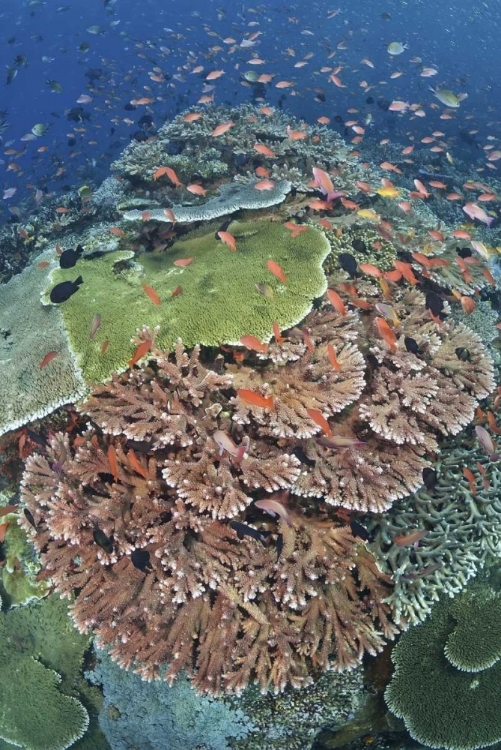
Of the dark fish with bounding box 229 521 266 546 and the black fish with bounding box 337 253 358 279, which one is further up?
the black fish with bounding box 337 253 358 279

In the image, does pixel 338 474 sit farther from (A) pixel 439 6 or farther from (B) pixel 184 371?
(A) pixel 439 6

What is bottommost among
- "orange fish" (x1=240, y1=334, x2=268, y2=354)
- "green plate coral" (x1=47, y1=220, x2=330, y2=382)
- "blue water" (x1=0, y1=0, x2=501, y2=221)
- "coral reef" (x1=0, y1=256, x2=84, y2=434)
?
"blue water" (x1=0, y1=0, x2=501, y2=221)

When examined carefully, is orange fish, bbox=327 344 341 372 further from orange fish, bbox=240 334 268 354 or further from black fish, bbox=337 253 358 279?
black fish, bbox=337 253 358 279

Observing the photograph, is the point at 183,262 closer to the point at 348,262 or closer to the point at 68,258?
the point at 68,258

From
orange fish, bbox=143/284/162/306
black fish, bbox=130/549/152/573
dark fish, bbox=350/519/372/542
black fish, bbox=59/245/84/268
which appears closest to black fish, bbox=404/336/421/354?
dark fish, bbox=350/519/372/542

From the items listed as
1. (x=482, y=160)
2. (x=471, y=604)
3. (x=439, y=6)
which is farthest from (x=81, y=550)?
(x=439, y=6)

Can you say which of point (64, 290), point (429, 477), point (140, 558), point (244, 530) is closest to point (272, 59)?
point (64, 290)
